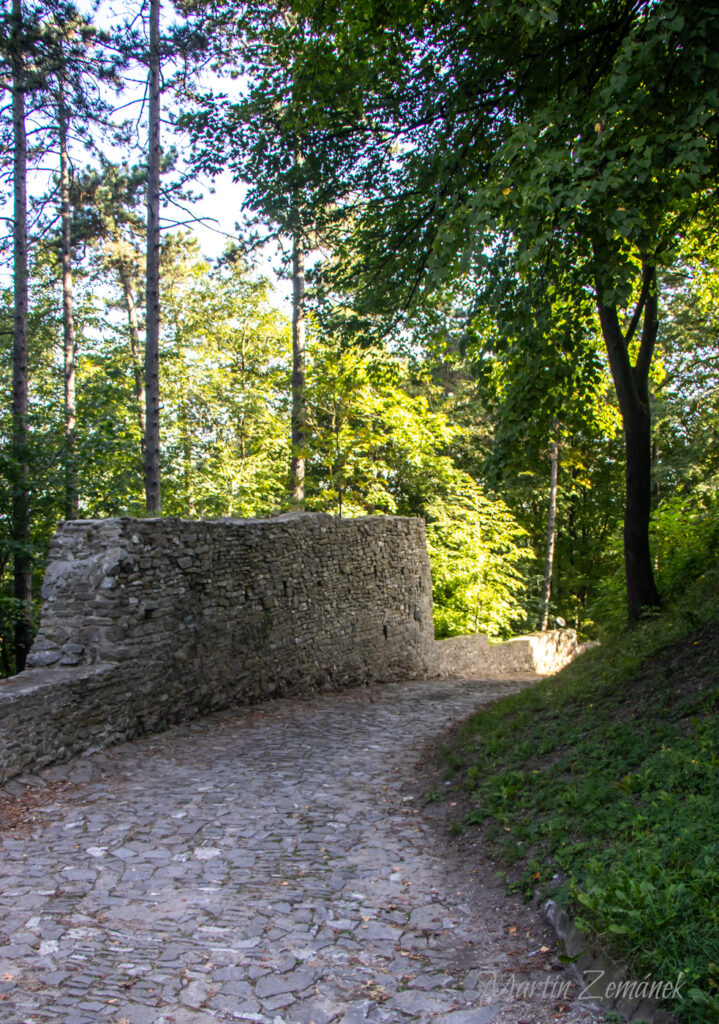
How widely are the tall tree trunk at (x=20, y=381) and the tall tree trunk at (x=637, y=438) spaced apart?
7.28 metres

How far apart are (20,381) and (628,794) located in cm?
1072

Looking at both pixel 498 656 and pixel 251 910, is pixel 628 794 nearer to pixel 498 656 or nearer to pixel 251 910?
pixel 251 910

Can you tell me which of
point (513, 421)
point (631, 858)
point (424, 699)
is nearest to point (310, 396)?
point (424, 699)

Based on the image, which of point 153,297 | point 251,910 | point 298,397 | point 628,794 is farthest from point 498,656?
point 251,910

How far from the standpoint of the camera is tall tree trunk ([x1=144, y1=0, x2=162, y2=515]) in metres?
11.3

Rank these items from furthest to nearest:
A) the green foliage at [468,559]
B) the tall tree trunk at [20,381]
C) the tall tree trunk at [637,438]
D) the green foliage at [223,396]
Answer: the green foliage at [223,396] < the green foliage at [468,559] < the tall tree trunk at [20,381] < the tall tree trunk at [637,438]

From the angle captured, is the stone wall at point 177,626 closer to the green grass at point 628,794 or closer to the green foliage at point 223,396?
the green grass at point 628,794

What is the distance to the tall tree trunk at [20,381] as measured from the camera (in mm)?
9664

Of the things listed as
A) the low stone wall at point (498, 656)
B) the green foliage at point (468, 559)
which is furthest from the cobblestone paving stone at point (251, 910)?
the green foliage at point (468, 559)

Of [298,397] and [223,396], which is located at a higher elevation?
[223,396]

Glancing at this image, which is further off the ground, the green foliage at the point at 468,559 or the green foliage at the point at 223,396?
the green foliage at the point at 223,396

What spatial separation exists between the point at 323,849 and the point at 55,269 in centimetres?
1898

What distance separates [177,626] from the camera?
26.2 feet

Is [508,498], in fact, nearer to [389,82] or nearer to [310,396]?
[310,396]
